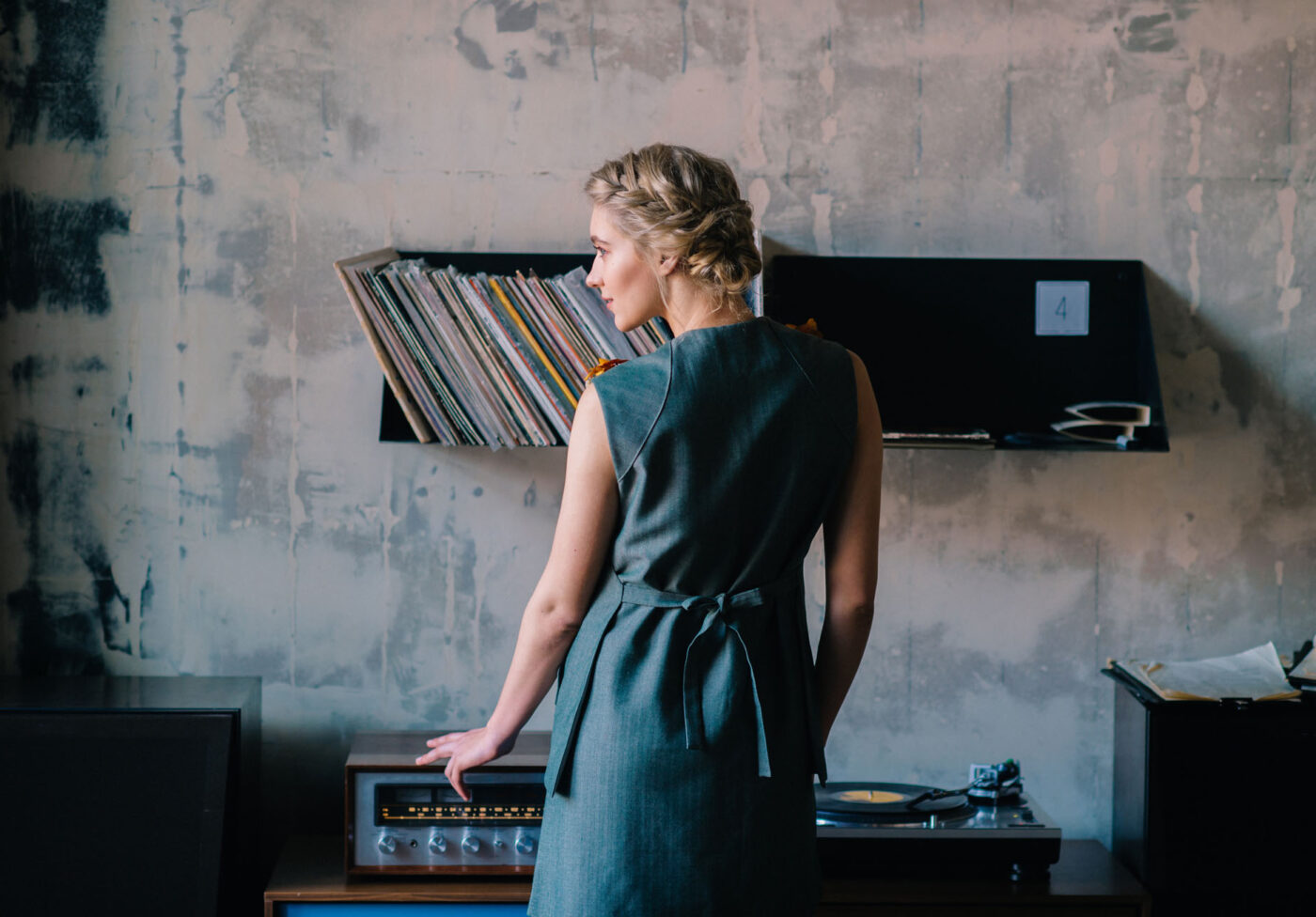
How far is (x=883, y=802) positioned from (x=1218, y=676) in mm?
674

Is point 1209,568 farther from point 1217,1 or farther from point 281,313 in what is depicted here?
point 281,313

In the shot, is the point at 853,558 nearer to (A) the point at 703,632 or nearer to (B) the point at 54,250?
(A) the point at 703,632

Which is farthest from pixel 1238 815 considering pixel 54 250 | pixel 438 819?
pixel 54 250

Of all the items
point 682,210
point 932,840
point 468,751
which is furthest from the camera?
point 932,840

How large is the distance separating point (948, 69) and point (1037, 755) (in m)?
1.42

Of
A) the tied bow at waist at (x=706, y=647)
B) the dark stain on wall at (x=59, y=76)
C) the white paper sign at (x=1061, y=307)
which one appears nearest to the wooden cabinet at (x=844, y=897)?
the tied bow at waist at (x=706, y=647)

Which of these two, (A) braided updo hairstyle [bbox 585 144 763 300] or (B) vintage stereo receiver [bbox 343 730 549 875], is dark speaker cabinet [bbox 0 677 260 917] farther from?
(A) braided updo hairstyle [bbox 585 144 763 300]

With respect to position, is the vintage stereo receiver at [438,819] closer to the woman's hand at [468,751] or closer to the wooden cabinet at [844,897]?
the wooden cabinet at [844,897]

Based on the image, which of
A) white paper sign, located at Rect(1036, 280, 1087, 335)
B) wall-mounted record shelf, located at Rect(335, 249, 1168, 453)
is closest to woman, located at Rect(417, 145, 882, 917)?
wall-mounted record shelf, located at Rect(335, 249, 1168, 453)

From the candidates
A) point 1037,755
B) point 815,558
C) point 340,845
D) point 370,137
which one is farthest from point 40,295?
point 1037,755

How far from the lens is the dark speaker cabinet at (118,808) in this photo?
1.89 metres

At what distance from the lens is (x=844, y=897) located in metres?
1.96

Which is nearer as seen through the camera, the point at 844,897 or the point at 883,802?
the point at 844,897

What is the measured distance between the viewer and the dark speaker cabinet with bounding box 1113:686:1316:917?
201 centimetres
